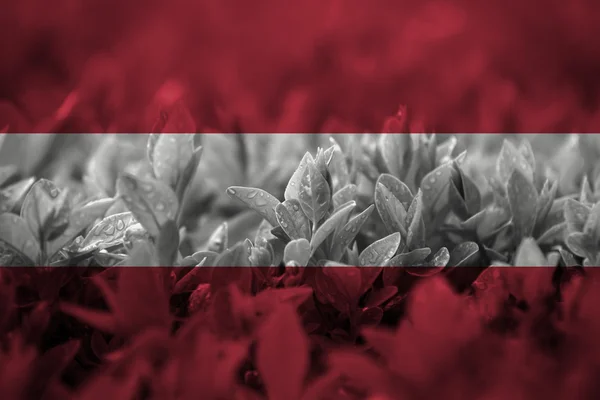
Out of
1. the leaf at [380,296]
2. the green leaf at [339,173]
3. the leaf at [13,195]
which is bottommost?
the leaf at [380,296]

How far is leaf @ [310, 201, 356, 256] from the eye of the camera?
54 centimetres

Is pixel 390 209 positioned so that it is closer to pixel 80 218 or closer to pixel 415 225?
pixel 415 225

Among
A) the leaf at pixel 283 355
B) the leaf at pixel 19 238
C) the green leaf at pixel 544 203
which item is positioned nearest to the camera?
the leaf at pixel 283 355

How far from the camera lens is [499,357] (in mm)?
459

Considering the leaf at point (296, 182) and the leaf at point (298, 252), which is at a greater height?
the leaf at point (296, 182)

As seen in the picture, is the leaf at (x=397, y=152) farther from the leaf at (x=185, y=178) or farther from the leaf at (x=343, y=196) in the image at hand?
the leaf at (x=185, y=178)

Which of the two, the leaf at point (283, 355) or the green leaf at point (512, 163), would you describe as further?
the green leaf at point (512, 163)

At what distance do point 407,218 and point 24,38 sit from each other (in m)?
1.88

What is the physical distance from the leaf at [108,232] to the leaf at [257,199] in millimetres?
107

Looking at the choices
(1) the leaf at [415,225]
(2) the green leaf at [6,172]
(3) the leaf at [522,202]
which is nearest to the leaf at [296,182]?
(1) the leaf at [415,225]

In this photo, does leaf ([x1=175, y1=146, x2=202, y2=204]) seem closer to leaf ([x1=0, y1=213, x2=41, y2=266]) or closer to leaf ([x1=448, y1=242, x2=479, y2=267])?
leaf ([x1=0, y1=213, x2=41, y2=266])

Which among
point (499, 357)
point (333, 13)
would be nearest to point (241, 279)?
point (499, 357)

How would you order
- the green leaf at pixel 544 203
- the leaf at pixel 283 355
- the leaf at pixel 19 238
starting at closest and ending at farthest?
the leaf at pixel 283 355, the leaf at pixel 19 238, the green leaf at pixel 544 203

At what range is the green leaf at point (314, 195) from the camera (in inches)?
22.2
